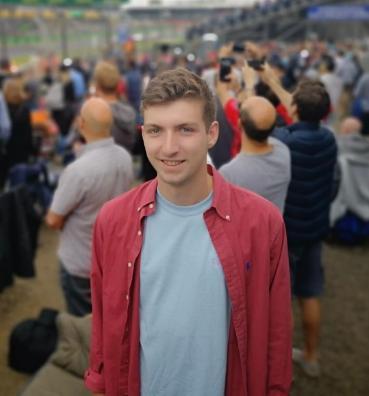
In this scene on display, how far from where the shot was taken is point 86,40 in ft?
86.1

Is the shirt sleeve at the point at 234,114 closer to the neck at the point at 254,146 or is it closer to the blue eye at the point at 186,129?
the neck at the point at 254,146

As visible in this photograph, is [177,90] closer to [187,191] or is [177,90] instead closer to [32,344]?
[187,191]

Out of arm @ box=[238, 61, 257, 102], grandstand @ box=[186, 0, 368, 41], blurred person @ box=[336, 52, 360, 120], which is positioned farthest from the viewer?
grandstand @ box=[186, 0, 368, 41]

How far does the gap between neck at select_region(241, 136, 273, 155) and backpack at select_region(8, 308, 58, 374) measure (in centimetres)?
179

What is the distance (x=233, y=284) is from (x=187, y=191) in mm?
313

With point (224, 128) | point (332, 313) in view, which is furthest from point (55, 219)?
point (332, 313)

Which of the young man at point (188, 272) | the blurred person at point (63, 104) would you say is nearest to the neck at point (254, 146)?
the young man at point (188, 272)

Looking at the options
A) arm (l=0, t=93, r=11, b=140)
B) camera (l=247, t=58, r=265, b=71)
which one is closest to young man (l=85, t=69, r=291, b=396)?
camera (l=247, t=58, r=265, b=71)

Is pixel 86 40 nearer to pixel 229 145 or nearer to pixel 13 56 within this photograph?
pixel 13 56

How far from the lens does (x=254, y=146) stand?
8.59 feet

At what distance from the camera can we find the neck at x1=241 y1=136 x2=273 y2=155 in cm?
261

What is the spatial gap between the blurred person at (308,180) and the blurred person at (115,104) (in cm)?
163

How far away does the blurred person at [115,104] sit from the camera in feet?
13.6

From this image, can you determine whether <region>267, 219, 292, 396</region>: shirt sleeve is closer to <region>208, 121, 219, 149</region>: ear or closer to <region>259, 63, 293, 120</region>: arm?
<region>208, 121, 219, 149</region>: ear
